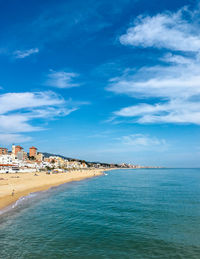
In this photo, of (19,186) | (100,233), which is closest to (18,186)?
(19,186)

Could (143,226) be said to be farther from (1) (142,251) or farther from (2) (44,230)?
(2) (44,230)

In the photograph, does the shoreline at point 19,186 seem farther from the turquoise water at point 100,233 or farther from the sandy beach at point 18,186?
the turquoise water at point 100,233

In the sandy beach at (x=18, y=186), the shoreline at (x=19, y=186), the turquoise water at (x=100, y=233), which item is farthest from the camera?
the sandy beach at (x=18, y=186)

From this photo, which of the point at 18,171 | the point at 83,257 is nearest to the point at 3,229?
the point at 83,257

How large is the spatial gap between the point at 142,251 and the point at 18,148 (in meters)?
206

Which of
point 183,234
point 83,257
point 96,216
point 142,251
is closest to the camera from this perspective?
point 83,257

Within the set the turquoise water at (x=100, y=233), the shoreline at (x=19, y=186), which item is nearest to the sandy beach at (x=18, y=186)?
the shoreline at (x=19, y=186)

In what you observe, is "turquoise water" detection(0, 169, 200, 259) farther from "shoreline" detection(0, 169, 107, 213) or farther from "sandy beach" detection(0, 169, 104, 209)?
"sandy beach" detection(0, 169, 104, 209)

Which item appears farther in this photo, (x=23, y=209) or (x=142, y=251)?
(x=23, y=209)

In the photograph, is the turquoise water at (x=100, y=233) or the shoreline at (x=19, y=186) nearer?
the turquoise water at (x=100, y=233)

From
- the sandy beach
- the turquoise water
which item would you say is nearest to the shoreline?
the sandy beach

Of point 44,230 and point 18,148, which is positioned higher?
point 18,148

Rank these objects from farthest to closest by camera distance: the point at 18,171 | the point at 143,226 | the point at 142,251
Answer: the point at 18,171 → the point at 143,226 → the point at 142,251

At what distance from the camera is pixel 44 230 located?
55.0 ft
